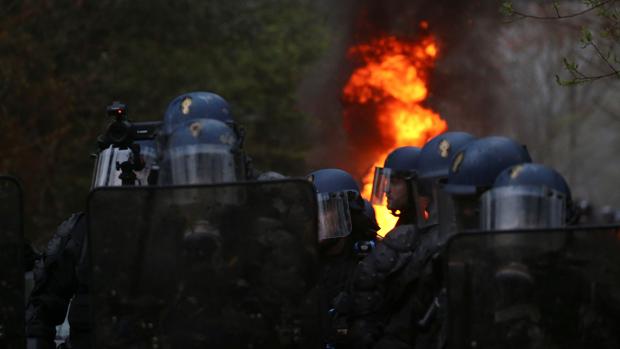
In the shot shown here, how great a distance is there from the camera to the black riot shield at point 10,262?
5742 millimetres

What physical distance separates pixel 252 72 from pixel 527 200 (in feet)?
72.1

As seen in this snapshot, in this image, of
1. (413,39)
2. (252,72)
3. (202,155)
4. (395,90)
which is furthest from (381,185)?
(252,72)

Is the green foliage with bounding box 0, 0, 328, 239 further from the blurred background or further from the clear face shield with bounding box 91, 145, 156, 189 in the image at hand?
the clear face shield with bounding box 91, 145, 156, 189

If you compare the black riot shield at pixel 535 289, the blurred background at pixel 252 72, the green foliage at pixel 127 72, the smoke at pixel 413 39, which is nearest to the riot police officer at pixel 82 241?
the black riot shield at pixel 535 289

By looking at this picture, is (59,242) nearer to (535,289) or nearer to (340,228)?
(340,228)

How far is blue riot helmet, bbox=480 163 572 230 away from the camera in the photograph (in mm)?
5488

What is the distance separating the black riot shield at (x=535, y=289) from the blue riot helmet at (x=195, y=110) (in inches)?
68.7

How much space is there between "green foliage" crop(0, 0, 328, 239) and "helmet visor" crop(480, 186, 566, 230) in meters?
14.4

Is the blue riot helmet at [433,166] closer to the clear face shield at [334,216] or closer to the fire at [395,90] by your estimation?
the clear face shield at [334,216]

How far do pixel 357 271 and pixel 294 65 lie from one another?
2176 cm

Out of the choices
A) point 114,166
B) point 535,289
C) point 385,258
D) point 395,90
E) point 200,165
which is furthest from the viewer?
point 395,90

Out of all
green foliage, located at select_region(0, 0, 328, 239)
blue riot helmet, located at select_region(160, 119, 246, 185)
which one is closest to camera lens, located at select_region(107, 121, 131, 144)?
blue riot helmet, located at select_region(160, 119, 246, 185)

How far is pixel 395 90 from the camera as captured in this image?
17.1 m

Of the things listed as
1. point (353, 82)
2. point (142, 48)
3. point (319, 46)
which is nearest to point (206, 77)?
point (142, 48)
